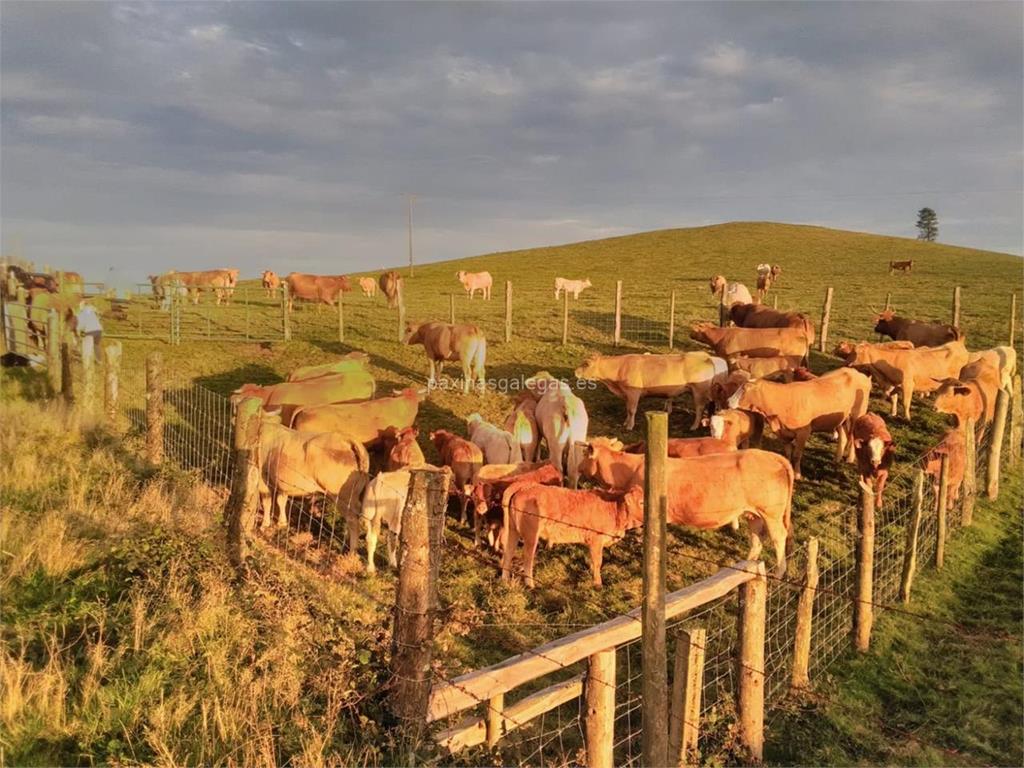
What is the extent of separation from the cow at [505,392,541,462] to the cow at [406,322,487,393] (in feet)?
Result: 14.1

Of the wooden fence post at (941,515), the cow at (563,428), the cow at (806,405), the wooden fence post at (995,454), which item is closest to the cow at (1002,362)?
the wooden fence post at (995,454)

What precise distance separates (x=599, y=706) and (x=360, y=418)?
7.17 metres

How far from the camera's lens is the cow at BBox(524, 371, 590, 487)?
11.3 m

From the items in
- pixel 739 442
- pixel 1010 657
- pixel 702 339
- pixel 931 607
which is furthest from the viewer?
pixel 702 339

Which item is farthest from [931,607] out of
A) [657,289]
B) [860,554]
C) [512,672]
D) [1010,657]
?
[657,289]

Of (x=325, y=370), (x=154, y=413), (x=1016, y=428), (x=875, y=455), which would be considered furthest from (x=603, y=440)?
(x=1016, y=428)

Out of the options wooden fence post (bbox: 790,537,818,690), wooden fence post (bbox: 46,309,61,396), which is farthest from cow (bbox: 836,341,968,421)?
wooden fence post (bbox: 46,309,61,396)

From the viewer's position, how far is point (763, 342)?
55.9 ft

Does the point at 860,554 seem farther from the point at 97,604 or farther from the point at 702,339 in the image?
the point at 702,339

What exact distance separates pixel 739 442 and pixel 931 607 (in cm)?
431

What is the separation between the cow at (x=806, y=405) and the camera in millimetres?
12023

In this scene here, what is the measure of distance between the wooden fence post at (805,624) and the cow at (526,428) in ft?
17.2

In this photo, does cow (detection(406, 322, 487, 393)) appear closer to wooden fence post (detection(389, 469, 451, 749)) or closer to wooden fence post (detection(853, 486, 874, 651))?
wooden fence post (detection(853, 486, 874, 651))

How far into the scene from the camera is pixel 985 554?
976 centimetres
